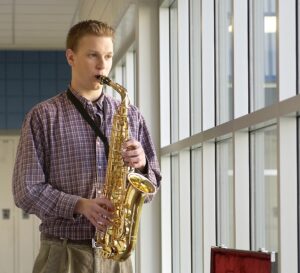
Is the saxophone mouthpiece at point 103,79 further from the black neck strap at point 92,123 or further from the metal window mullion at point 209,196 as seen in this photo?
the metal window mullion at point 209,196

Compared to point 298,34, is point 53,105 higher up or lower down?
lower down

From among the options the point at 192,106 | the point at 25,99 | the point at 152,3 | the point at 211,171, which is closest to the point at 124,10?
the point at 152,3

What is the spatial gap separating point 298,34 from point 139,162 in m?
0.93

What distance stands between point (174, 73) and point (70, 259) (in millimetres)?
3226

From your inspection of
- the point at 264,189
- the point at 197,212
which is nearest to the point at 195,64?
the point at 197,212

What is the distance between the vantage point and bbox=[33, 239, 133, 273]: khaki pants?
239 centimetres

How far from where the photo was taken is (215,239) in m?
4.38

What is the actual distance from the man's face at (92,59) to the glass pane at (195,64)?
2.46 m

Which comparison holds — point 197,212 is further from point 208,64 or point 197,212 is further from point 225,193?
point 208,64

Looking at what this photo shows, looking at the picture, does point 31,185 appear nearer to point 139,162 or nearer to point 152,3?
point 139,162

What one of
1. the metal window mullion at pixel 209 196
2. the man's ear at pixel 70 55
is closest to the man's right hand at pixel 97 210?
the man's ear at pixel 70 55

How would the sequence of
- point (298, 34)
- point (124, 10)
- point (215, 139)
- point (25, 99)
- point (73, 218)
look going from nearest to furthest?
1. point (73, 218)
2. point (298, 34)
3. point (215, 139)
4. point (124, 10)
5. point (25, 99)

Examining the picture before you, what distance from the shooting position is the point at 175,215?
18.1ft

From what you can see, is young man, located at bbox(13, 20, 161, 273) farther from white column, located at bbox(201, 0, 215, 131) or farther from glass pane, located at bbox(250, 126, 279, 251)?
white column, located at bbox(201, 0, 215, 131)
